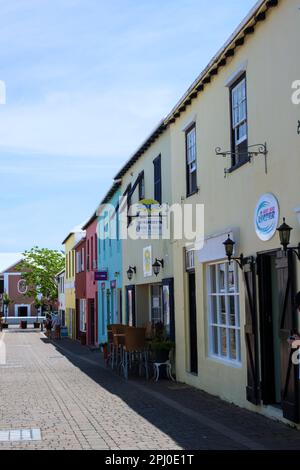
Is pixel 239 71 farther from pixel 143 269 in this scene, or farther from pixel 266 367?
pixel 143 269

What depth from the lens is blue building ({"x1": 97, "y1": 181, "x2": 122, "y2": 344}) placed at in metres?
25.1

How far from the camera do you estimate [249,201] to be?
11148mm

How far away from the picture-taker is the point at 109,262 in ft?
90.1

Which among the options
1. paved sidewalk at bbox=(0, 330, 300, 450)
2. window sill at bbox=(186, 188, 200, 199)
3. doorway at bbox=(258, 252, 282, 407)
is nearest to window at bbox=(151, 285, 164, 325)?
paved sidewalk at bbox=(0, 330, 300, 450)

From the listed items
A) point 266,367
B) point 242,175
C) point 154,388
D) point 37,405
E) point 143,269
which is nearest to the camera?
point 266,367

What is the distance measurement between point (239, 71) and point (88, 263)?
2500 cm

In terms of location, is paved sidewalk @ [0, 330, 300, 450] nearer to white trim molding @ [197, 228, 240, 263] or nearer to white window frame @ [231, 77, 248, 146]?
white trim molding @ [197, 228, 240, 263]

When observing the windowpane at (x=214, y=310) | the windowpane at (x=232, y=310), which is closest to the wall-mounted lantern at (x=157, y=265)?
the windowpane at (x=214, y=310)

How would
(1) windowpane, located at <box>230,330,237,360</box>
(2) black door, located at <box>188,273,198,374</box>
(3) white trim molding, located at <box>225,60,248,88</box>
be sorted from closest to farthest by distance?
(3) white trim molding, located at <box>225,60,248,88</box>, (1) windowpane, located at <box>230,330,237,360</box>, (2) black door, located at <box>188,273,198,374</box>

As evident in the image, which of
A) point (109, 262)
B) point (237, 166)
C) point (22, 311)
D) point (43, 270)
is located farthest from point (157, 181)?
point (22, 311)

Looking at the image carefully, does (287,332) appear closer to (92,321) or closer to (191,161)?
(191,161)

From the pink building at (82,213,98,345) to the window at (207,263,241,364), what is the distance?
59.4 feet
